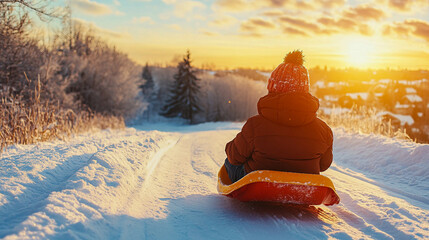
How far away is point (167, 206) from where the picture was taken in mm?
3623

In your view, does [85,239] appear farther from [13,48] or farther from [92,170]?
[13,48]

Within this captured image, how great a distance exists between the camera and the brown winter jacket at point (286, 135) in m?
3.01

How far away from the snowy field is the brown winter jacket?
65 cm

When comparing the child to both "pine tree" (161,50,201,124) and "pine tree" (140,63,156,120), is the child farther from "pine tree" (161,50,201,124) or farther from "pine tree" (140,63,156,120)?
"pine tree" (140,63,156,120)

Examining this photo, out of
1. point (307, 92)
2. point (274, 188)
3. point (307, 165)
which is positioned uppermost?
point (307, 92)

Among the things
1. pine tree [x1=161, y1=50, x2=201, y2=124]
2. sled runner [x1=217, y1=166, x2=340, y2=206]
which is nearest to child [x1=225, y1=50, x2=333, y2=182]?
sled runner [x1=217, y1=166, x2=340, y2=206]

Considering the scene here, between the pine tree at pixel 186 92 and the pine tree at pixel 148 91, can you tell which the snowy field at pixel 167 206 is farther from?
the pine tree at pixel 148 91

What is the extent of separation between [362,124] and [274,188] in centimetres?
969

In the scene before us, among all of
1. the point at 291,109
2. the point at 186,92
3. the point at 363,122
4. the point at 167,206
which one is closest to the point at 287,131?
the point at 291,109

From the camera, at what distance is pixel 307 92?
322 centimetres

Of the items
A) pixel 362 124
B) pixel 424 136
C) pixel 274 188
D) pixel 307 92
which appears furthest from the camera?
pixel 362 124

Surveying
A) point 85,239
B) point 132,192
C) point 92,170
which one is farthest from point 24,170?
point 85,239

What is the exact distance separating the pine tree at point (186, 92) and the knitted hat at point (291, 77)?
4518cm

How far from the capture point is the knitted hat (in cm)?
317
